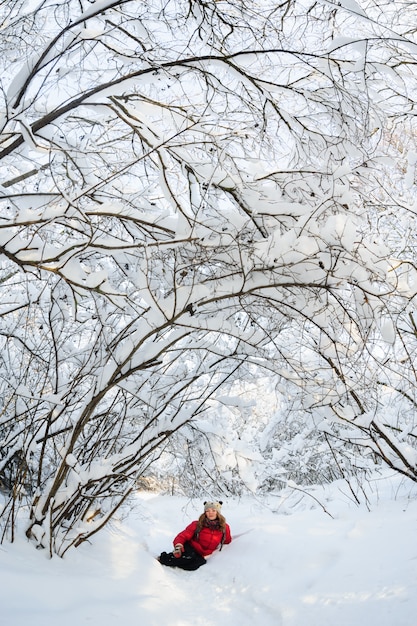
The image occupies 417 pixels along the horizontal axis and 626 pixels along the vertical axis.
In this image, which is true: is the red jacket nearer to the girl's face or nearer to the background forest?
the girl's face

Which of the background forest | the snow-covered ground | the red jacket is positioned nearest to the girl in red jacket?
the red jacket

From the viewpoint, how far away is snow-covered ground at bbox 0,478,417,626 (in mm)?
2551

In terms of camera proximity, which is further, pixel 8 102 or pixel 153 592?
pixel 153 592

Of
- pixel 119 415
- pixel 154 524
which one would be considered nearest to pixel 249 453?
pixel 119 415

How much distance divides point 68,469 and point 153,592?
1.04 metres

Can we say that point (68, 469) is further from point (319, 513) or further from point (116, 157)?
point (319, 513)

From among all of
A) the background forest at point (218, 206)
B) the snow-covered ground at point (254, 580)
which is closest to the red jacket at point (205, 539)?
the snow-covered ground at point (254, 580)

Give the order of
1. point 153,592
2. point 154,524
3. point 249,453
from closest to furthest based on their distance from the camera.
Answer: point 153,592, point 249,453, point 154,524

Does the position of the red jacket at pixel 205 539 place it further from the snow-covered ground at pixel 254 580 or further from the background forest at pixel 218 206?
the background forest at pixel 218 206

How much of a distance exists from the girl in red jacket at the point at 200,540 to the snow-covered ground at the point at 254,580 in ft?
0.37

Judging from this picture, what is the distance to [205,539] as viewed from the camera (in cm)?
550

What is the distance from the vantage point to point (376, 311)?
2.50m

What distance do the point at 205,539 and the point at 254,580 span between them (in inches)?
58.8

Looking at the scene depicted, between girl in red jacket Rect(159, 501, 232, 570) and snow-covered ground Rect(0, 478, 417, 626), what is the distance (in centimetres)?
11
